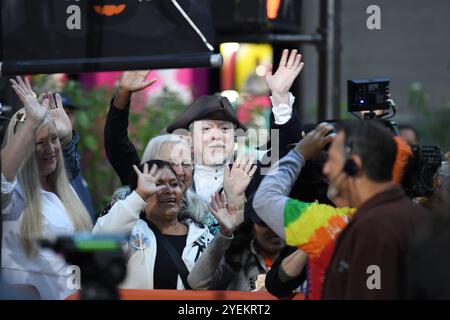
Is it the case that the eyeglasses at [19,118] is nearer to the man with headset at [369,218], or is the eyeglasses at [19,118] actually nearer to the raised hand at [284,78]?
the raised hand at [284,78]

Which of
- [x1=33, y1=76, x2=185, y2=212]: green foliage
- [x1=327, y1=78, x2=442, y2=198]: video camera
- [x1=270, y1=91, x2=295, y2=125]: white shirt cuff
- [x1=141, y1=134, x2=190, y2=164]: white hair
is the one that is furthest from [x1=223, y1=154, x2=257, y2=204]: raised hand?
[x1=33, y1=76, x2=185, y2=212]: green foliage

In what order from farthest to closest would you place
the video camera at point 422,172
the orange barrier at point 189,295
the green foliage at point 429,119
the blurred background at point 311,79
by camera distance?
the green foliage at point 429,119, the blurred background at point 311,79, the orange barrier at point 189,295, the video camera at point 422,172

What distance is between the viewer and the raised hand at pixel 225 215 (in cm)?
511

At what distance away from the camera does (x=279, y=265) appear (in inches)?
187

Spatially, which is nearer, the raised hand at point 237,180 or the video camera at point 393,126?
the video camera at point 393,126

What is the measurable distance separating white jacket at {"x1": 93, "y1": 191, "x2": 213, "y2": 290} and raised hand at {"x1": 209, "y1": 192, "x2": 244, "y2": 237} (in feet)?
1.14

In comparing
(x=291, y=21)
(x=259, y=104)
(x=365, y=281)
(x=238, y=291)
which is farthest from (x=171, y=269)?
(x=259, y=104)

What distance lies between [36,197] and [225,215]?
100 cm

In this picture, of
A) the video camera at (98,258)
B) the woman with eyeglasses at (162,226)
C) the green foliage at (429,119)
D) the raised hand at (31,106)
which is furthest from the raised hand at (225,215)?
the green foliage at (429,119)

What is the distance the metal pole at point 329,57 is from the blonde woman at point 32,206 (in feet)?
13.5

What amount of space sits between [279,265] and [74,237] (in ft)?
5.16

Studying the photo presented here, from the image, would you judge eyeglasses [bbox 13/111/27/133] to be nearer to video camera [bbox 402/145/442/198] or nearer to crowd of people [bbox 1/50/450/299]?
crowd of people [bbox 1/50/450/299]
